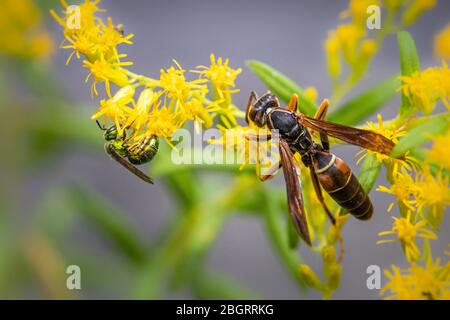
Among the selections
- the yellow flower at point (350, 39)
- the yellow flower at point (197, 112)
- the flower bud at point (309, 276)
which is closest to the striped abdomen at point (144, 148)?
the yellow flower at point (197, 112)

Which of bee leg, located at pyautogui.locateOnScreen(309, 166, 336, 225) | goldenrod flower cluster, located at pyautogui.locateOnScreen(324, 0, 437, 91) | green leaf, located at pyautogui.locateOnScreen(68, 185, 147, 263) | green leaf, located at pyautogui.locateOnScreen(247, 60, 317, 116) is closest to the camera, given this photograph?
bee leg, located at pyautogui.locateOnScreen(309, 166, 336, 225)

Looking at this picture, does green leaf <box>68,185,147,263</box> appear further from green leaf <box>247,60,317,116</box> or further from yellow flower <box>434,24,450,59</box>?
yellow flower <box>434,24,450,59</box>

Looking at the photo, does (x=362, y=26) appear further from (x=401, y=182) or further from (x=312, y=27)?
(x=312, y=27)

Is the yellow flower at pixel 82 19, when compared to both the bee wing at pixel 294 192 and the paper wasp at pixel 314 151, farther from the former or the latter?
the bee wing at pixel 294 192

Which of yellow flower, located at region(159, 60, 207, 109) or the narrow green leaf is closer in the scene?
yellow flower, located at region(159, 60, 207, 109)

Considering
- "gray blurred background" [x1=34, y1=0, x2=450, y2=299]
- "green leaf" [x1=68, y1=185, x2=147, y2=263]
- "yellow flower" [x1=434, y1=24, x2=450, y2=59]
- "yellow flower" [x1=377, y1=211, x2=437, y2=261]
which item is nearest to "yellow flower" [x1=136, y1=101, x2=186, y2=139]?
"yellow flower" [x1=377, y1=211, x2=437, y2=261]
